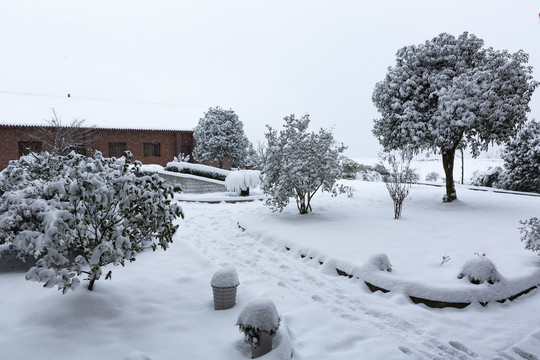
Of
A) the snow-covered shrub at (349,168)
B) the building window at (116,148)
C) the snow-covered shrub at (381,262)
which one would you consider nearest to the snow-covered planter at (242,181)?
the snow-covered shrub at (349,168)

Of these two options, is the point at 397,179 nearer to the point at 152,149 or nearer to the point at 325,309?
the point at 325,309

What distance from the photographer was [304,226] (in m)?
8.86

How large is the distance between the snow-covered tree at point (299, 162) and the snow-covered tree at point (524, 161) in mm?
11322

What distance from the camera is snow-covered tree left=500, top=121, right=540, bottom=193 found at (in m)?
15.4

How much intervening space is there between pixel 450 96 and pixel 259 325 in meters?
10.5

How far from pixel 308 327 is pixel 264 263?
8.39 feet

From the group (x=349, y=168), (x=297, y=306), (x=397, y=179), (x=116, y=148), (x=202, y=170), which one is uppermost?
(x=116, y=148)

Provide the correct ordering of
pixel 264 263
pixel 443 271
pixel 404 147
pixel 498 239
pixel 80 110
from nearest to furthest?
pixel 443 271 → pixel 264 263 → pixel 498 239 → pixel 404 147 → pixel 80 110

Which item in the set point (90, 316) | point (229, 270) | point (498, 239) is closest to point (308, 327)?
point (229, 270)

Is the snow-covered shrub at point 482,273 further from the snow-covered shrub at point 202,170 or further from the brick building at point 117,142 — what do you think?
the brick building at point 117,142

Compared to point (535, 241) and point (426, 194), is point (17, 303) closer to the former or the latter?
point (535, 241)

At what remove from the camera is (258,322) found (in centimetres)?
308

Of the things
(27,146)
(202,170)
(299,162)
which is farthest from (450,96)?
(27,146)

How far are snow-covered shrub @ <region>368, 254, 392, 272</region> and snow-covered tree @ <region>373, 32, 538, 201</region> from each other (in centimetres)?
705
